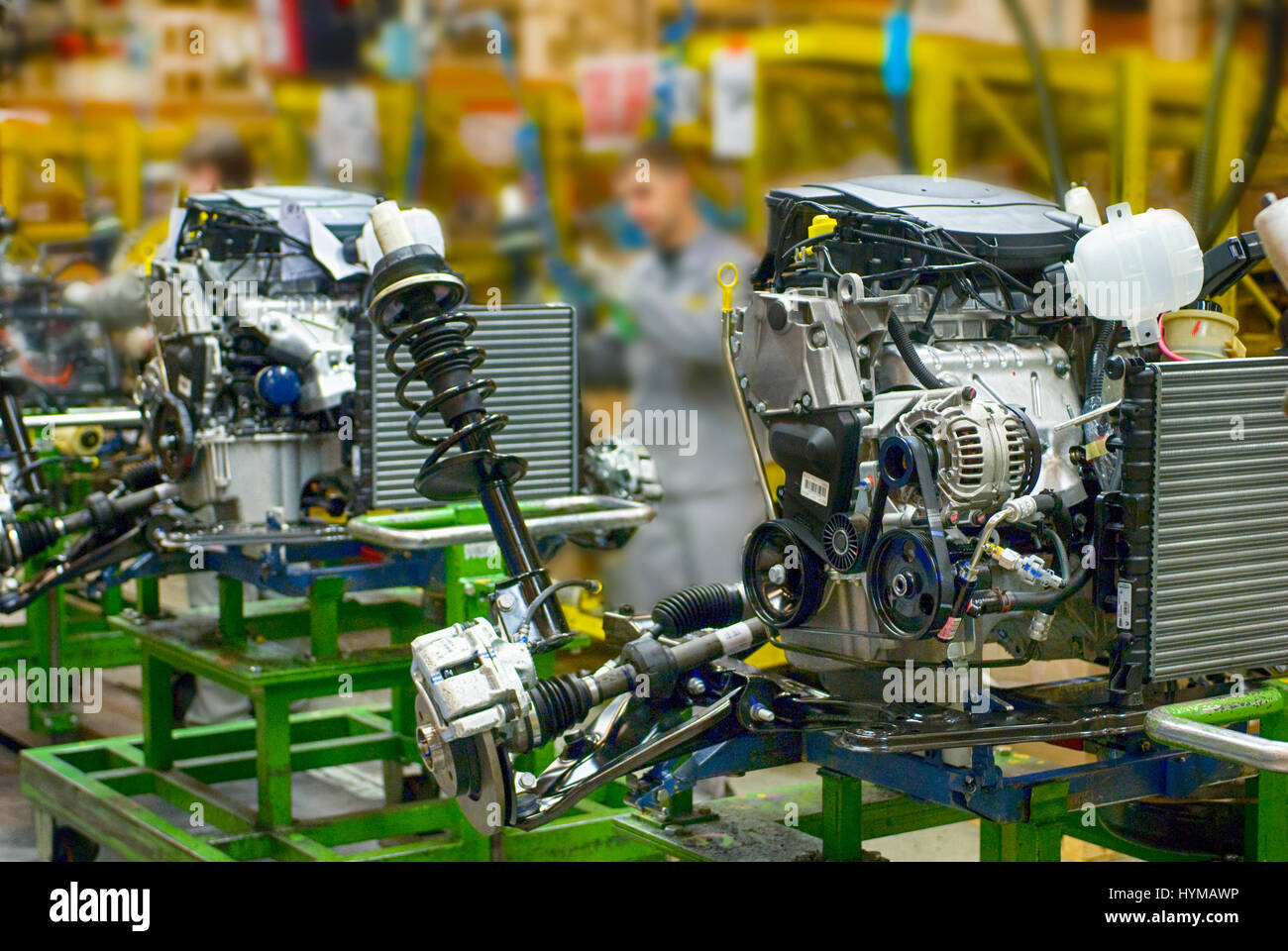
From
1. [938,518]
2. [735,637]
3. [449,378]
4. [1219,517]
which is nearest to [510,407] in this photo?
[449,378]

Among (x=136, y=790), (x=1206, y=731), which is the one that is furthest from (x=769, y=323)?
(x=136, y=790)

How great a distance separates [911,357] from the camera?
10.5 ft

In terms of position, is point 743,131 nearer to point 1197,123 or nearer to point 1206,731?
point 1197,123

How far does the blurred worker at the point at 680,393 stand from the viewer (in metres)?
4.48

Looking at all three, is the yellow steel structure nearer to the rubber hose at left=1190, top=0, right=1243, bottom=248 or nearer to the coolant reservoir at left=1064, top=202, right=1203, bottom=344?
the rubber hose at left=1190, top=0, right=1243, bottom=248

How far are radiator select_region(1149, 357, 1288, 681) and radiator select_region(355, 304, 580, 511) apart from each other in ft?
7.32

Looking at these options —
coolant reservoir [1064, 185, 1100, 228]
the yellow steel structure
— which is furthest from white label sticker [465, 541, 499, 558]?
coolant reservoir [1064, 185, 1100, 228]

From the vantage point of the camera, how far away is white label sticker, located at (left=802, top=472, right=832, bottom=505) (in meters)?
3.18

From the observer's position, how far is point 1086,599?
335cm

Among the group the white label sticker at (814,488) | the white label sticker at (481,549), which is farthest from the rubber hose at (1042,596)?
the white label sticker at (481,549)

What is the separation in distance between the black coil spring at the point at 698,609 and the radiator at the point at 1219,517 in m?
0.97

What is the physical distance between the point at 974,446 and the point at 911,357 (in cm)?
33

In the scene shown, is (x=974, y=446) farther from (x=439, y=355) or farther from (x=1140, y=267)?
(x=439, y=355)

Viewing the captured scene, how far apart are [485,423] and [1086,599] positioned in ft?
4.54
